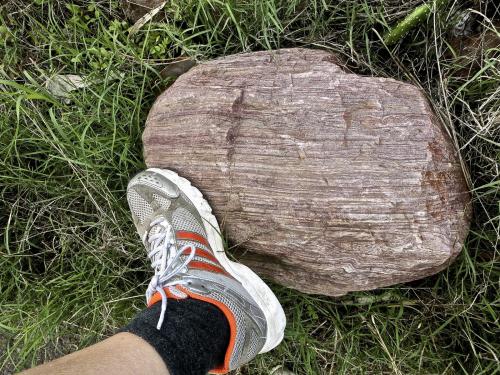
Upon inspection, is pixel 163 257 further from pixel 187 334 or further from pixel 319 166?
pixel 319 166

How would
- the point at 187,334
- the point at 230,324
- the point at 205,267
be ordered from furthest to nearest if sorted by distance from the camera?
1. the point at 205,267
2. the point at 230,324
3. the point at 187,334

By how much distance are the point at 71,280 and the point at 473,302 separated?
185 centimetres

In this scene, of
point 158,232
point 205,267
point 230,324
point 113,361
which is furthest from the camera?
point 158,232

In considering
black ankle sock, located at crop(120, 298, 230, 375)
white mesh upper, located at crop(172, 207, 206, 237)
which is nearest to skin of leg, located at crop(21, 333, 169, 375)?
black ankle sock, located at crop(120, 298, 230, 375)

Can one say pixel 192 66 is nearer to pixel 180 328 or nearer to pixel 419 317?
pixel 180 328

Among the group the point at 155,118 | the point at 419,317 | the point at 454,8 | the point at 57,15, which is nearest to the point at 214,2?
the point at 155,118

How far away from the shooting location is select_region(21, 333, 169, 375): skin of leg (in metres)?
1.60

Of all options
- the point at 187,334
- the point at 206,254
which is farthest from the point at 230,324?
the point at 206,254

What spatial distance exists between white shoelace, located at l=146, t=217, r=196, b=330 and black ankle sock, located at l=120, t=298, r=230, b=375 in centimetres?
13

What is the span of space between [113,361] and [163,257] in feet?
1.95

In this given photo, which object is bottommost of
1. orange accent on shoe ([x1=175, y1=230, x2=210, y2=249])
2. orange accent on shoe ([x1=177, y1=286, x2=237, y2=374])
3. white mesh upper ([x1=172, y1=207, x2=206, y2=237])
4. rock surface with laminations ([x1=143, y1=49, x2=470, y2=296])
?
orange accent on shoe ([x1=177, y1=286, x2=237, y2=374])

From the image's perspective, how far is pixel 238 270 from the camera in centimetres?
213

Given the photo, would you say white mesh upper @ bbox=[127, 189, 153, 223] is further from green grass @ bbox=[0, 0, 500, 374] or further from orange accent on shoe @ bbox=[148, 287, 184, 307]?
orange accent on shoe @ bbox=[148, 287, 184, 307]

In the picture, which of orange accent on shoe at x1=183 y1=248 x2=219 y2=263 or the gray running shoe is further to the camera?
orange accent on shoe at x1=183 y1=248 x2=219 y2=263
